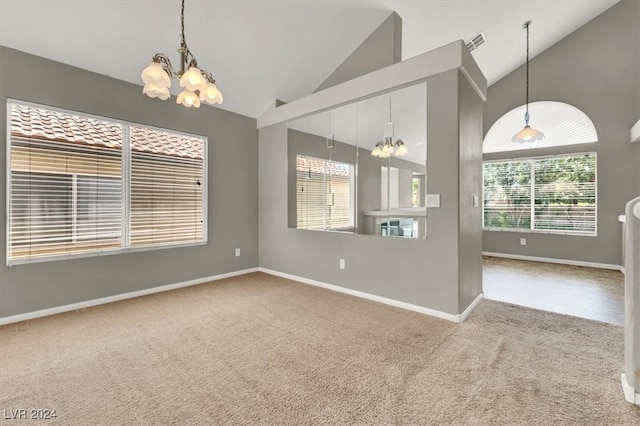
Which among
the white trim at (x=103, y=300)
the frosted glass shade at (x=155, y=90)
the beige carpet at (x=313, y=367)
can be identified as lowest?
the beige carpet at (x=313, y=367)

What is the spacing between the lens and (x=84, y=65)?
126 inches

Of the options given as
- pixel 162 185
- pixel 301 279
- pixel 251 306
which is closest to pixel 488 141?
pixel 301 279

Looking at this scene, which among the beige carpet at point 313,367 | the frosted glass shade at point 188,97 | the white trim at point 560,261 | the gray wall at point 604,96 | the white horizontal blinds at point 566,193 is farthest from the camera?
the white horizontal blinds at point 566,193

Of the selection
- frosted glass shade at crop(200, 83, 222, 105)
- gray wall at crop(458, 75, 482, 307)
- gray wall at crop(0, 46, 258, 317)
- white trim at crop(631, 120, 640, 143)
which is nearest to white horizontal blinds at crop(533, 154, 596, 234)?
white trim at crop(631, 120, 640, 143)

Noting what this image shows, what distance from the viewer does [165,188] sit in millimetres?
3980

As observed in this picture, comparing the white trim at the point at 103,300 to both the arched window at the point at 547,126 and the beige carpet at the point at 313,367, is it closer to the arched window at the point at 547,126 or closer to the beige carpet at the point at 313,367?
the beige carpet at the point at 313,367

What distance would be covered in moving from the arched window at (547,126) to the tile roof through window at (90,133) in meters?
6.48

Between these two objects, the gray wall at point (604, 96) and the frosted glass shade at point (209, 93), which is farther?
the gray wall at point (604, 96)

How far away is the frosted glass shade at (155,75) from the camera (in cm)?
200

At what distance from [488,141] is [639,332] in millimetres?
5843

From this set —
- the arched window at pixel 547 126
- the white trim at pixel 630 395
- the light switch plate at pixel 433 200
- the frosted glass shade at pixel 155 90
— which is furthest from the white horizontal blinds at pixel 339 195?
the arched window at pixel 547 126

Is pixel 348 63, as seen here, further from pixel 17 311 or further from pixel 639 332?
pixel 17 311

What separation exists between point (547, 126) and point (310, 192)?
17.9ft

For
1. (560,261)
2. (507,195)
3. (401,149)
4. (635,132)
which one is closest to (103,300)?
(401,149)
